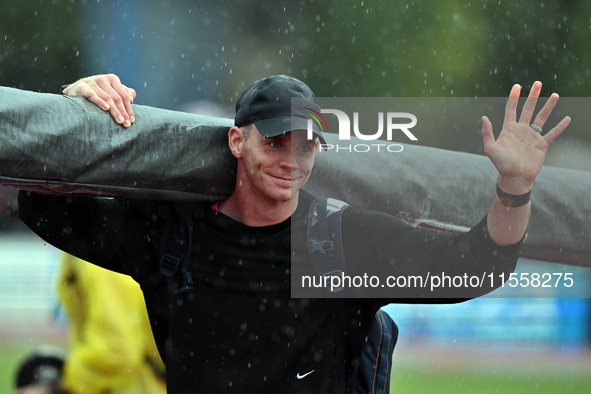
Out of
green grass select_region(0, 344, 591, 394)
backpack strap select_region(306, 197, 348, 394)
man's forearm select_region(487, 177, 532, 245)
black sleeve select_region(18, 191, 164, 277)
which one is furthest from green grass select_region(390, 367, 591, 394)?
man's forearm select_region(487, 177, 532, 245)

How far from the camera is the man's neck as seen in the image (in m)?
3.21

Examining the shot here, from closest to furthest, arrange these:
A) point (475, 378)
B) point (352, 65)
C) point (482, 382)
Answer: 1. point (482, 382)
2. point (475, 378)
3. point (352, 65)

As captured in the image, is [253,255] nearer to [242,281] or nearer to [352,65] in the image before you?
[242,281]

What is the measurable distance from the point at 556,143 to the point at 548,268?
3.22 meters

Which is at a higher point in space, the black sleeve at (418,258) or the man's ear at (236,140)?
the man's ear at (236,140)

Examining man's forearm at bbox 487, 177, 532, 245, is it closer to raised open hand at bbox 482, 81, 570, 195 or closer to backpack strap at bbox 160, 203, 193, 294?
raised open hand at bbox 482, 81, 570, 195

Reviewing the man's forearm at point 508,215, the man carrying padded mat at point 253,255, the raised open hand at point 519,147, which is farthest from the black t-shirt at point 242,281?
the raised open hand at point 519,147

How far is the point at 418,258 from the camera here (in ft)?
10.2

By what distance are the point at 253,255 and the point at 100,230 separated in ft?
1.74

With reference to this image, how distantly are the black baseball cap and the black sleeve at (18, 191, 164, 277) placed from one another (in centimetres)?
49

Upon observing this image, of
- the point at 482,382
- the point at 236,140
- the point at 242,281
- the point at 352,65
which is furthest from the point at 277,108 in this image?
the point at 352,65

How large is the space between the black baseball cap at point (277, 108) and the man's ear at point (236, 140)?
31 mm

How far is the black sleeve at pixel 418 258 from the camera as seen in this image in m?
3.00

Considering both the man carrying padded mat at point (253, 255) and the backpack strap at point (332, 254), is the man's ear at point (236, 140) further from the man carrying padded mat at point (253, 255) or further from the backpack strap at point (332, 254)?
the backpack strap at point (332, 254)
